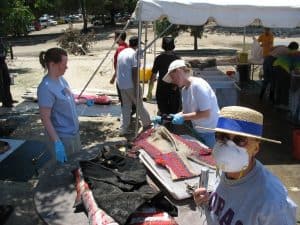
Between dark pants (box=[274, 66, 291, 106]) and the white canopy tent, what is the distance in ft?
9.97

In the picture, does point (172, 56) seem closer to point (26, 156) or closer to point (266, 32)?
point (26, 156)

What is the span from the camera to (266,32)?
42.9ft

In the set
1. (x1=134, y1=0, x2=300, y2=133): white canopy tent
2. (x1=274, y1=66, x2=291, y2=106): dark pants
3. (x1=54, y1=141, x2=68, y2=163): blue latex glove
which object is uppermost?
(x1=134, y1=0, x2=300, y2=133): white canopy tent

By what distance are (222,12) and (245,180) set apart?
17.3 ft

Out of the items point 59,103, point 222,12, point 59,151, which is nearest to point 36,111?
point 222,12

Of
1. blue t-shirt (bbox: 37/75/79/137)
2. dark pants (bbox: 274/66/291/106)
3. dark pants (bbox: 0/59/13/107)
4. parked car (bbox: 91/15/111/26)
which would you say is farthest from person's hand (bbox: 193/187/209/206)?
parked car (bbox: 91/15/111/26)

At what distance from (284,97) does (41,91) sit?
24.0ft

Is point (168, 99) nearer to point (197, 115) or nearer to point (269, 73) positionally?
point (197, 115)

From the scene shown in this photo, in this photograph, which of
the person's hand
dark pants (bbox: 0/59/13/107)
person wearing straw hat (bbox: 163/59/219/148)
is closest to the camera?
the person's hand

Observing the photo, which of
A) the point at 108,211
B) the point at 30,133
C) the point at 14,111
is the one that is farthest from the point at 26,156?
the point at 108,211

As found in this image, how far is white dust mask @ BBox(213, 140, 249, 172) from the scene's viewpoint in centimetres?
192

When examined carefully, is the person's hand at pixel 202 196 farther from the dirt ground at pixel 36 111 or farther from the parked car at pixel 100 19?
the parked car at pixel 100 19

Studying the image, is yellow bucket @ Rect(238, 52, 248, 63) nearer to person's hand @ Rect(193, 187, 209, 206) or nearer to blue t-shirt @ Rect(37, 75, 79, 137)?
blue t-shirt @ Rect(37, 75, 79, 137)

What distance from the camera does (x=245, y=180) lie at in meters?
1.96
